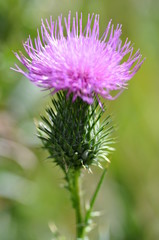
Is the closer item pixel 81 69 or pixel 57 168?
pixel 81 69

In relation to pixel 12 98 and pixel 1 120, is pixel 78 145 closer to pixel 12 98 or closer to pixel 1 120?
pixel 1 120

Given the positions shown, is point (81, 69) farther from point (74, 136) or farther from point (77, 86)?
point (74, 136)

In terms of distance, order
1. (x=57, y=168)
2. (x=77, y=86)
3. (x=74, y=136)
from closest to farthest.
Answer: (x=77, y=86) < (x=74, y=136) < (x=57, y=168)

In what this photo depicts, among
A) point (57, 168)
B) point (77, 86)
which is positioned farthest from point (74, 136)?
point (57, 168)

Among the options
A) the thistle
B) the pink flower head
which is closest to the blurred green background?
the thistle

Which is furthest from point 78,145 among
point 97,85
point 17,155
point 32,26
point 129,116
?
point 129,116

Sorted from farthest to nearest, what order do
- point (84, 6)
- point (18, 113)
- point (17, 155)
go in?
point (84, 6), point (18, 113), point (17, 155)

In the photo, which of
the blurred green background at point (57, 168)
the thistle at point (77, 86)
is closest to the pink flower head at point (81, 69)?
the thistle at point (77, 86)
